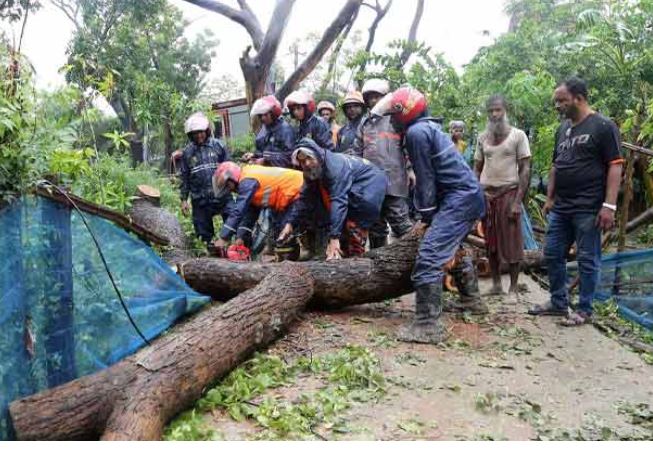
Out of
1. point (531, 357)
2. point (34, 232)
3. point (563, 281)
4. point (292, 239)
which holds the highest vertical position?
point (34, 232)

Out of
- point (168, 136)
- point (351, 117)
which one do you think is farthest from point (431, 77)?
point (168, 136)

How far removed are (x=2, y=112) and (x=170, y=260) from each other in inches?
128

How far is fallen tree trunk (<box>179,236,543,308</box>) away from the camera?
4645 millimetres

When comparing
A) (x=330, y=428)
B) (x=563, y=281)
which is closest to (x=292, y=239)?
(x=563, y=281)

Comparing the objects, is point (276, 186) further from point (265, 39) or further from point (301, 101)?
point (265, 39)

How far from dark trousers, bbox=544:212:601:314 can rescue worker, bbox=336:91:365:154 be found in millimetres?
2536

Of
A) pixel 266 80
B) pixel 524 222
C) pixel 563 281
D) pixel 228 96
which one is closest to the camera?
pixel 563 281

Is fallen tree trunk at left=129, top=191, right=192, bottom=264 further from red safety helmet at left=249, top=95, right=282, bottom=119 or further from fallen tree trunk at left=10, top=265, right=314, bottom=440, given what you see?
fallen tree trunk at left=10, top=265, right=314, bottom=440

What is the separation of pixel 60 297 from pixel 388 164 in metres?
3.34

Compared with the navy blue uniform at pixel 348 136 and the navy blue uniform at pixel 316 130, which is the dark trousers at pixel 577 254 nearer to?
the navy blue uniform at pixel 348 136

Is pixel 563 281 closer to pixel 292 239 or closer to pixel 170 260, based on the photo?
pixel 292 239

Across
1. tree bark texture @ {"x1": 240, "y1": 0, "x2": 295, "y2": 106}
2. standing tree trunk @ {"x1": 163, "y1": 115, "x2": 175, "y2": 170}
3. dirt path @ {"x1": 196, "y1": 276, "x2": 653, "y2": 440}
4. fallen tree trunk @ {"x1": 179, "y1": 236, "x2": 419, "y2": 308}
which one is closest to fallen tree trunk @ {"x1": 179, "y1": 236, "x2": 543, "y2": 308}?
fallen tree trunk @ {"x1": 179, "y1": 236, "x2": 419, "y2": 308}

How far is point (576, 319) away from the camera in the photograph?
14.4 ft

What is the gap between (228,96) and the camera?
116 feet
